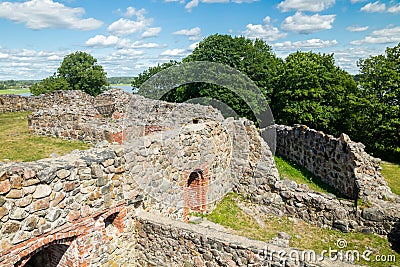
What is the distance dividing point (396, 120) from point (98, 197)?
738 inches

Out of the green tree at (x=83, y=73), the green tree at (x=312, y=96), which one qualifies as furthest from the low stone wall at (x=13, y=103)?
the green tree at (x=83, y=73)

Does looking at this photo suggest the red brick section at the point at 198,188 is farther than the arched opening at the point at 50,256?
Yes

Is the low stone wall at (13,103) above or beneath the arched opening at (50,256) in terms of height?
above

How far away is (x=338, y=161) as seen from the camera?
1445 centimetres

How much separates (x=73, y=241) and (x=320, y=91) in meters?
21.9

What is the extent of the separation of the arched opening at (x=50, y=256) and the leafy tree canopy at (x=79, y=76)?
39.8 meters

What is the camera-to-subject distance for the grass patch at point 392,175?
15227mm

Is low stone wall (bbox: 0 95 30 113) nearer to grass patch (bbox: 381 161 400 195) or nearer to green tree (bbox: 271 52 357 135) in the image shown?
green tree (bbox: 271 52 357 135)

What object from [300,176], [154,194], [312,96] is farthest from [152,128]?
[312,96]

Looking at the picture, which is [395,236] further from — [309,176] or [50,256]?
[50,256]

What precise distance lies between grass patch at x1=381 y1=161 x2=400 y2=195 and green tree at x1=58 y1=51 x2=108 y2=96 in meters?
37.1

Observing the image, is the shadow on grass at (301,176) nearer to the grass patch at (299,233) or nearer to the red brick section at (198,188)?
the grass patch at (299,233)

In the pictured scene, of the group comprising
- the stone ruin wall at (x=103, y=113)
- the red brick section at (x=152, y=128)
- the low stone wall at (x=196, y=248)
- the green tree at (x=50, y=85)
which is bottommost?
the low stone wall at (x=196, y=248)

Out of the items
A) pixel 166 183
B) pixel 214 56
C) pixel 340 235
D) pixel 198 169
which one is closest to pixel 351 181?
pixel 340 235
